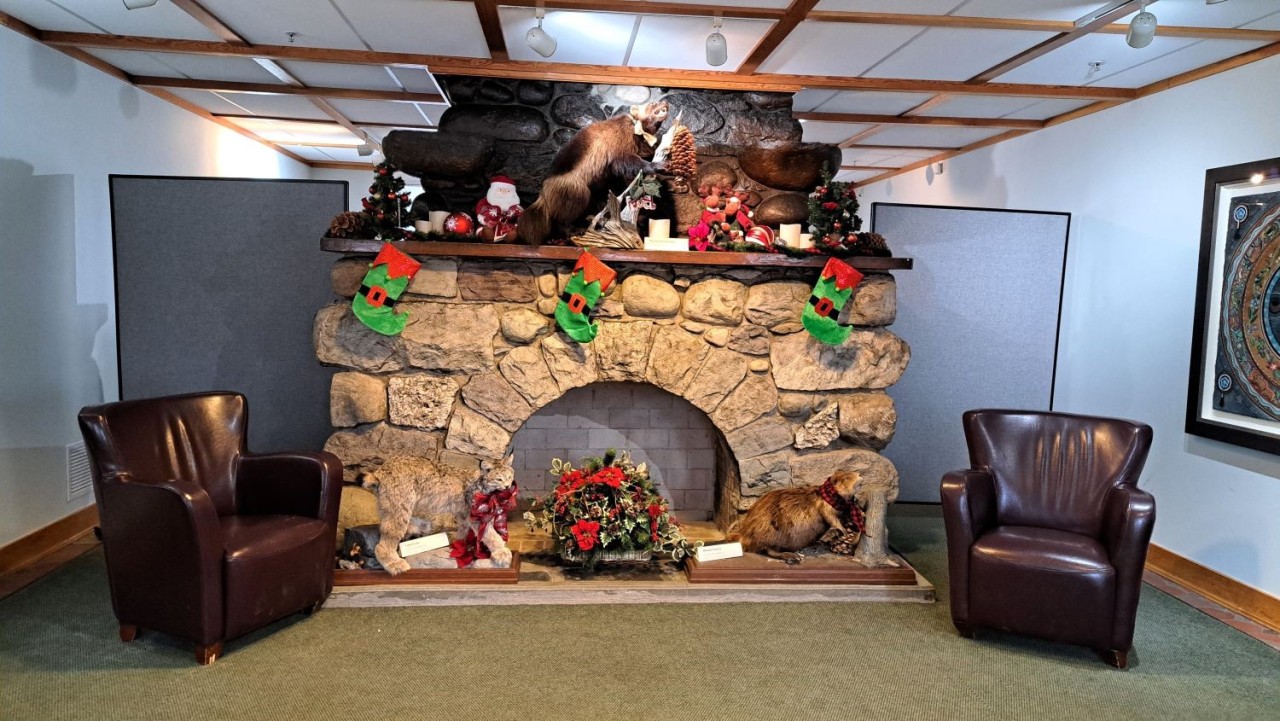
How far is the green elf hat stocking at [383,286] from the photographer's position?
3674 millimetres

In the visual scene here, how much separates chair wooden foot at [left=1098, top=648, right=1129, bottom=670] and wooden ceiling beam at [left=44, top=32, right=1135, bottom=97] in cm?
285

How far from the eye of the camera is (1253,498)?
12.1 ft

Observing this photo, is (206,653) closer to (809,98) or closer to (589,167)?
(589,167)

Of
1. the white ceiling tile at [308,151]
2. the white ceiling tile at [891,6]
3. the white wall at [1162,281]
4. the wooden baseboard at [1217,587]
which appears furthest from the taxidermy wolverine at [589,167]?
the white ceiling tile at [308,151]

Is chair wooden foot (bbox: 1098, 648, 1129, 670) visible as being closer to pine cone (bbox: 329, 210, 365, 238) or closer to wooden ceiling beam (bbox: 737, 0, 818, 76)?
wooden ceiling beam (bbox: 737, 0, 818, 76)

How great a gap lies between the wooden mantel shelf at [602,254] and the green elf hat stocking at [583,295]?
0.06 m

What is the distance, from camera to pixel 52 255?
408 centimetres

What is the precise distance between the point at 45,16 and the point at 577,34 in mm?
2312

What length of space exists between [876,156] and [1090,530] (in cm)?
424

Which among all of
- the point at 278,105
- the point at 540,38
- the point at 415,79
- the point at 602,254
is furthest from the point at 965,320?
→ the point at 278,105

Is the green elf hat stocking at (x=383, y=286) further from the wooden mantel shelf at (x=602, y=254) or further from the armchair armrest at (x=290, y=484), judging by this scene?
the armchair armrest at (x=290, y=484)

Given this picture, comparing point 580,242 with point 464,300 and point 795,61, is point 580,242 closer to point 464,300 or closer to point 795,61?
point 464,300

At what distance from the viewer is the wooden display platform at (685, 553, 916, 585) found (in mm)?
3625

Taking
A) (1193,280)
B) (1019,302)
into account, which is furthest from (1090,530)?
(1019,302)
